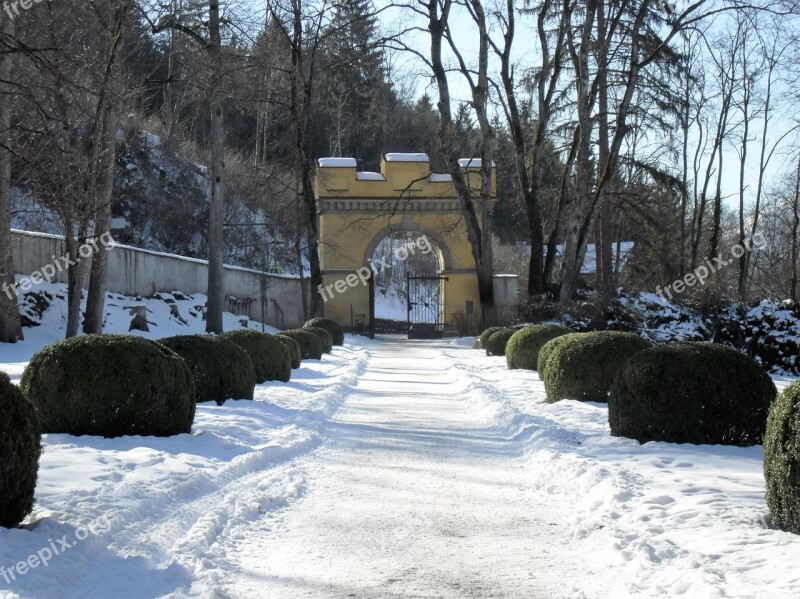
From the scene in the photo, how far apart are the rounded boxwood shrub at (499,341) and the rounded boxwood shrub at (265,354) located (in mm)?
8369

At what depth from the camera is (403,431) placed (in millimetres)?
11039

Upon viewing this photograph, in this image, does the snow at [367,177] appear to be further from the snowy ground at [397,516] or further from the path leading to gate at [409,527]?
the snowy ground at [397,516]

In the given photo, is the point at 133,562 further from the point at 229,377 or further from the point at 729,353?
the point at 229,377

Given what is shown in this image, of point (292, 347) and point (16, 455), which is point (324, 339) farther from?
point (16, 455)

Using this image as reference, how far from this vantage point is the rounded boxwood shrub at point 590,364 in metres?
12.5

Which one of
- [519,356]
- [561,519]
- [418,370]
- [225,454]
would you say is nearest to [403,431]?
[225,454]

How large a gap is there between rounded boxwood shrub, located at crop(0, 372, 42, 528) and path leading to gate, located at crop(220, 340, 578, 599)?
128 cm

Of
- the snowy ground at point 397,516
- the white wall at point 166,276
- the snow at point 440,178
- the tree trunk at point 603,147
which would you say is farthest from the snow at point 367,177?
the snowy ground at point 397,516


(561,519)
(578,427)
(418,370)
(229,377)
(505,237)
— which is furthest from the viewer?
(505,237)

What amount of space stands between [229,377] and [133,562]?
7.18m

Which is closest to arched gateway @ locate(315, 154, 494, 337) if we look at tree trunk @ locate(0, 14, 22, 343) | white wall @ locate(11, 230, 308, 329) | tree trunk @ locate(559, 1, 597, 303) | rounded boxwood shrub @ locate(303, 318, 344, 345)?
white wall @ locate(11, 230, 308, 329)

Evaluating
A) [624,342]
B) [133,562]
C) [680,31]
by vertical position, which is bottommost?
[133,562]

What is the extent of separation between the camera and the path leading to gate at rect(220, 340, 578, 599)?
4957 millimetres

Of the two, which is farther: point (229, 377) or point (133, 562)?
point (229, 377)
